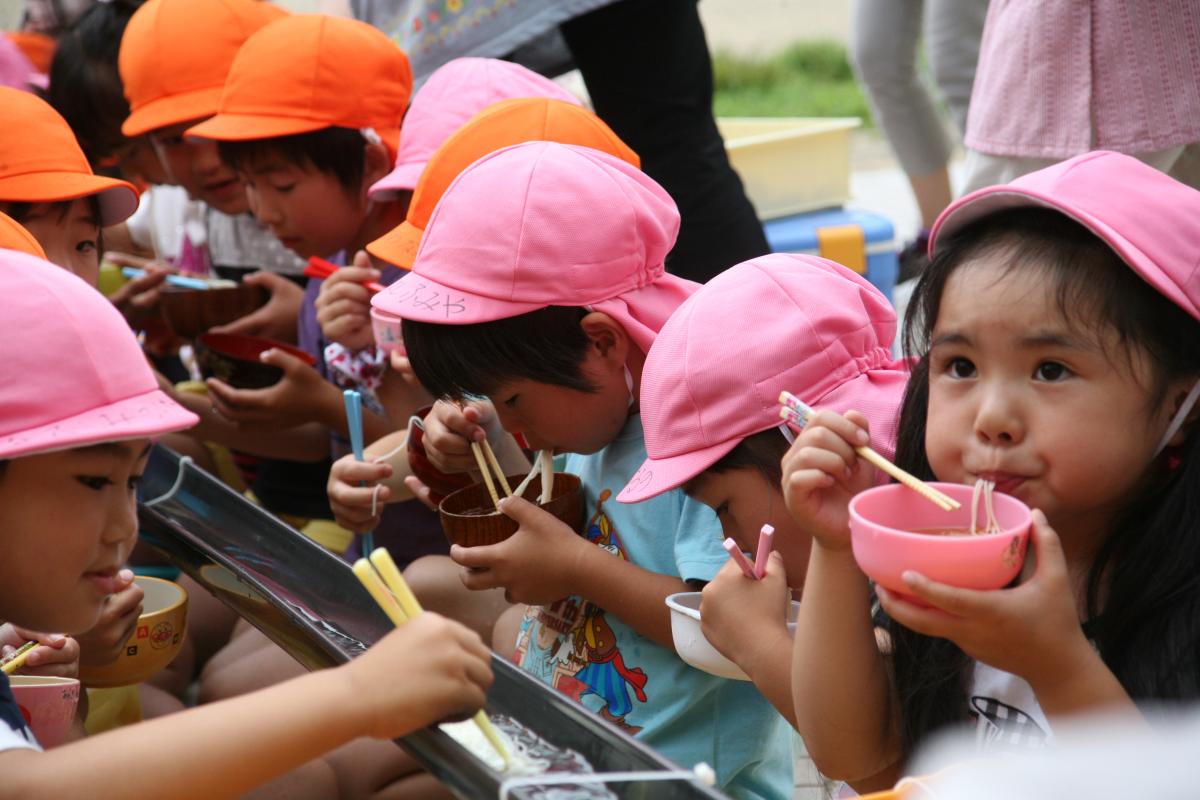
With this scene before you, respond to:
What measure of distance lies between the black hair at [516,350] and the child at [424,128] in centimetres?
62

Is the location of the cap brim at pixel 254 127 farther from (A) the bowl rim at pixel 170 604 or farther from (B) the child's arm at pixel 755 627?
(B) the child's arm at pixel 755 627

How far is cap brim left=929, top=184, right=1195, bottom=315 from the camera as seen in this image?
129 cm

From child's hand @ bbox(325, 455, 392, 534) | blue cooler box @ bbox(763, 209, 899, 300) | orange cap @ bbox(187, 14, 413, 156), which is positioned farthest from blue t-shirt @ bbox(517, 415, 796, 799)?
blue cooler box @ bbox(763, 209, 899, 300)

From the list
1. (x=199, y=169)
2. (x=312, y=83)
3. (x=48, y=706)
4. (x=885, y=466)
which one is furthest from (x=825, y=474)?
(x=199, y=169)

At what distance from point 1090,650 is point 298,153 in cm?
225

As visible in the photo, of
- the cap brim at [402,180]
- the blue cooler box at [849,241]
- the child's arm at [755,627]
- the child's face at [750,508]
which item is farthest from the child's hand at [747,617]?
Result: the blue cooler box at [849,241]

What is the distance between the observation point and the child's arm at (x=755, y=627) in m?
1.53

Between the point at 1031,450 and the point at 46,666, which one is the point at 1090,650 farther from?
the point at 46,666

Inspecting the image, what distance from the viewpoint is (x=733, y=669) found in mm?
1605

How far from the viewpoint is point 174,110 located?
3.36 m

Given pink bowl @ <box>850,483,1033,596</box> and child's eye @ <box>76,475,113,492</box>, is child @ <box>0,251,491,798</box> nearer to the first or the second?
child's eye @ <box>76,475,113,492</box>

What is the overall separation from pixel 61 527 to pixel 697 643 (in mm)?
730

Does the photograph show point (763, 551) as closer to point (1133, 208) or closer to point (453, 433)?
point (1133, 208)

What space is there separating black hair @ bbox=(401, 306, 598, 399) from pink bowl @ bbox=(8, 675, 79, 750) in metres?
0.69
